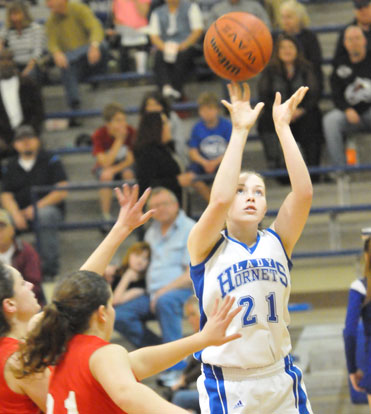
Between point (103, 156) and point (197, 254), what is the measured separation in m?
4.73

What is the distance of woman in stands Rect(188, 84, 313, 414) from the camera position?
3.65m

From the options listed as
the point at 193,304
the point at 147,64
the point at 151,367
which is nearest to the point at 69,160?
the point at 147,64

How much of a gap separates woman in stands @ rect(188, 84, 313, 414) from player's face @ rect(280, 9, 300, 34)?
4.99 m

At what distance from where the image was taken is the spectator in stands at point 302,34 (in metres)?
8.48

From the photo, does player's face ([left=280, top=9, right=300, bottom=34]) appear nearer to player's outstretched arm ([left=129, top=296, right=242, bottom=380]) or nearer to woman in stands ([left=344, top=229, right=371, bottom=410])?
woman in stands ([left=344, top=229, right=371, bottom=410])

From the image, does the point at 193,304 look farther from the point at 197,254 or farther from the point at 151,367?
the point at 151,367

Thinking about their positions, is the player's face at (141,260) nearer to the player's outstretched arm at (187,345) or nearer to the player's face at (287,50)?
the player's face at (287,50)

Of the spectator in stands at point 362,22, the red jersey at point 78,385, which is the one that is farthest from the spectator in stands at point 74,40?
the red jersey at point 78,385

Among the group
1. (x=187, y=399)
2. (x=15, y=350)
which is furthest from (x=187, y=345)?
(x=187, y=399)

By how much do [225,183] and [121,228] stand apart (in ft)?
1.67

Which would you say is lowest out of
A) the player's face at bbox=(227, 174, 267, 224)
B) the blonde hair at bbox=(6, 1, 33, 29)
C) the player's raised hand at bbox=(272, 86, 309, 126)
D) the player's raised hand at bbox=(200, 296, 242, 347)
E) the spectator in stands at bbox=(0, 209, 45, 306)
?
the spectator in stands at bbox=(0, 209, 45, 306)

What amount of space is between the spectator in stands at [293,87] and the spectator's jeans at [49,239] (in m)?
2.25

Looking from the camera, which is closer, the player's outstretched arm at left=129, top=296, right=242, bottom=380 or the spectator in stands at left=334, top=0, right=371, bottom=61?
the player's outstretched arm at left=129, top=296, right=242, bottom=380

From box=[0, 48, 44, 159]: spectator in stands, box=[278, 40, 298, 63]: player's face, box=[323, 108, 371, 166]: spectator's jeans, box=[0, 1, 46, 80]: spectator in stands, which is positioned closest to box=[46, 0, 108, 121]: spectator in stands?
box=[0, 1, 46, 80]: spectator in stands
